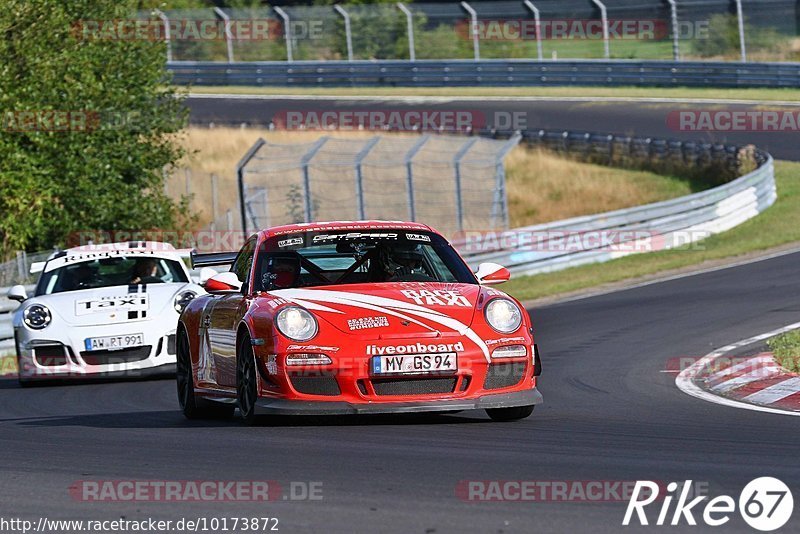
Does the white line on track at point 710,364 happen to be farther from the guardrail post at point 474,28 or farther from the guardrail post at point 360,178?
the guardrail post at point 474,28

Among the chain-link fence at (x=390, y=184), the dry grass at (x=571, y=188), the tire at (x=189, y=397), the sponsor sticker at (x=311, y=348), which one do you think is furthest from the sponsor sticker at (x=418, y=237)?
the dry grass at (x=571, y=188)

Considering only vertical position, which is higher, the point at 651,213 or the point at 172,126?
the point at 172,126

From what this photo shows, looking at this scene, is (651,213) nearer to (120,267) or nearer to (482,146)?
(482,146)

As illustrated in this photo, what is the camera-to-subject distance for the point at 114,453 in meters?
7.54

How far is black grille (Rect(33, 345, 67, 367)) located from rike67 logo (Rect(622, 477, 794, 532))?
8823 millimetres

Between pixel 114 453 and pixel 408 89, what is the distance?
39.4 m

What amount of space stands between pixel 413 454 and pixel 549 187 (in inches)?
1065

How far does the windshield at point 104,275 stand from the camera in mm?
14438

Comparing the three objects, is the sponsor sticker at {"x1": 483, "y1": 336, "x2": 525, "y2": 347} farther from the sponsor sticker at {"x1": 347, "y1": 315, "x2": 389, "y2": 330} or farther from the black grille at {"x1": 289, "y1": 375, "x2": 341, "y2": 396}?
the black grille at {"x1": 289, "y1": 375, "x2": 341, "y2": 396}

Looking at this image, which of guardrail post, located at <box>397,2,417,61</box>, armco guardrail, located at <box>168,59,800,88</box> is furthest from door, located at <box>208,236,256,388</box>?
guardrail post, located at <box>397,2,417,61</box>

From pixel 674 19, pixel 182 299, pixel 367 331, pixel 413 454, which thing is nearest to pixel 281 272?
pixel 367 331

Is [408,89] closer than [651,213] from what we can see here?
No

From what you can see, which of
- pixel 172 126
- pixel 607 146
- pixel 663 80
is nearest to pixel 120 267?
pixel 172 126

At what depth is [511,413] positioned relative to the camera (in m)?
8.57
